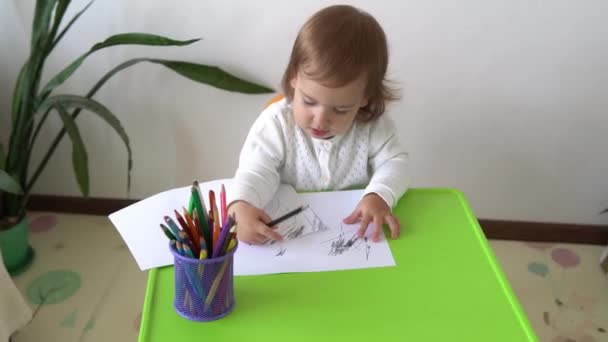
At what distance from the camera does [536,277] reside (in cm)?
178

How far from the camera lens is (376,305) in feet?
2.46

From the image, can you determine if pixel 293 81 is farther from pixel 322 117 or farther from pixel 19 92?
pixel 19 92

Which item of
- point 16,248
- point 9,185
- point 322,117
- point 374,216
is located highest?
point 322,117

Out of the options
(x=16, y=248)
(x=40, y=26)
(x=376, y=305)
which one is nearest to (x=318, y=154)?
(x=376, y=305)

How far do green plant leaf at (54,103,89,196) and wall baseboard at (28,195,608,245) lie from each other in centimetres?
49

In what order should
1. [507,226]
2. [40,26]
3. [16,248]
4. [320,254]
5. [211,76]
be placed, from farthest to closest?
[507,226]
[16,248]
[211,76]
[40,26]
[320,254]

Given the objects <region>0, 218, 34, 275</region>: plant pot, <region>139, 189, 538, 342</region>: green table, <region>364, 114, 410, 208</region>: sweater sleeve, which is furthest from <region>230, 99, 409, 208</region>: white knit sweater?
<region>0, 218, 34, 275</region>: plant pot

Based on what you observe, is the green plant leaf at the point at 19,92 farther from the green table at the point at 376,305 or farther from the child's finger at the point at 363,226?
the child's finger at the point at 363,226

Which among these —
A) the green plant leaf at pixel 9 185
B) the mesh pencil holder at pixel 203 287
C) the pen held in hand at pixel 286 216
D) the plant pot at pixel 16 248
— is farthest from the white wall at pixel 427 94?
the mesh pencil holder at pixel 203 287

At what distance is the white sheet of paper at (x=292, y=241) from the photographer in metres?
0.81

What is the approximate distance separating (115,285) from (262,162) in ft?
2.79

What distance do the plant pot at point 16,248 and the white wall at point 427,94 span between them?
29cm

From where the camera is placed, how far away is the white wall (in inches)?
60.4

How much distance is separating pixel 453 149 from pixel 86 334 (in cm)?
119
